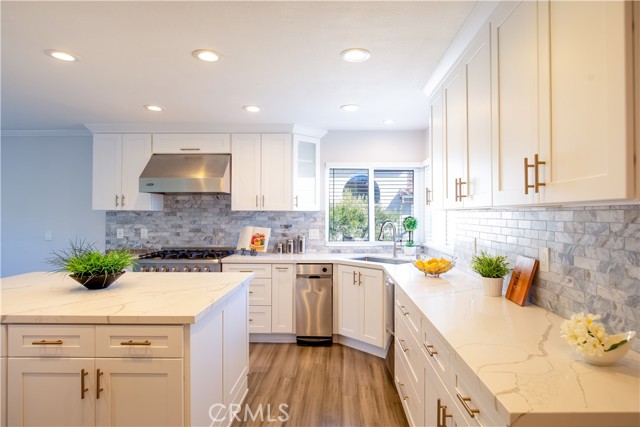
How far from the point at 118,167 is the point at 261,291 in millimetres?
2154

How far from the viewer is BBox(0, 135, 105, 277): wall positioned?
422cm

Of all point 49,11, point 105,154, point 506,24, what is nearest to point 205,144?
point 105,154

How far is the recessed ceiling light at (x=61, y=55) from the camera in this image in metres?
2.10

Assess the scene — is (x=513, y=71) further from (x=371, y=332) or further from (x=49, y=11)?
(x=371, y=332)

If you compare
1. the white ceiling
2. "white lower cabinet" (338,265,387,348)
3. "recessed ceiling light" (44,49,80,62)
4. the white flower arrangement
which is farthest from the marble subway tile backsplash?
the white flower arrangement

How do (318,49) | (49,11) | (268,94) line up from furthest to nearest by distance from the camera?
(268,94), (318,49), (49,11)

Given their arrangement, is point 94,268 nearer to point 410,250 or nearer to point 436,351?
point 436,351

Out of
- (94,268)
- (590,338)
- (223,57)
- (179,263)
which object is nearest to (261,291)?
(179,263)

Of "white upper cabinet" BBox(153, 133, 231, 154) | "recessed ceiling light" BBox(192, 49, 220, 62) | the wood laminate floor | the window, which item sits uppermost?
"recessed ceiling light" BBox(192, 49, 220, 62)

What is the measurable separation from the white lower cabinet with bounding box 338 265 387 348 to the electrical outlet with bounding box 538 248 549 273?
1651mm

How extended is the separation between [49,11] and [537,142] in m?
2.29

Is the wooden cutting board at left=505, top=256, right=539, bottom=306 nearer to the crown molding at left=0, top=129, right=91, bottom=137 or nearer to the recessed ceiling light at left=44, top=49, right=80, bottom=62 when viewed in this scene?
the recessed ceiling light at left=44, top=49, right=80, bottom=62

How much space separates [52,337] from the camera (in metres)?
Result: 1.56

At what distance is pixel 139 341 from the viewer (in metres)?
1.54
